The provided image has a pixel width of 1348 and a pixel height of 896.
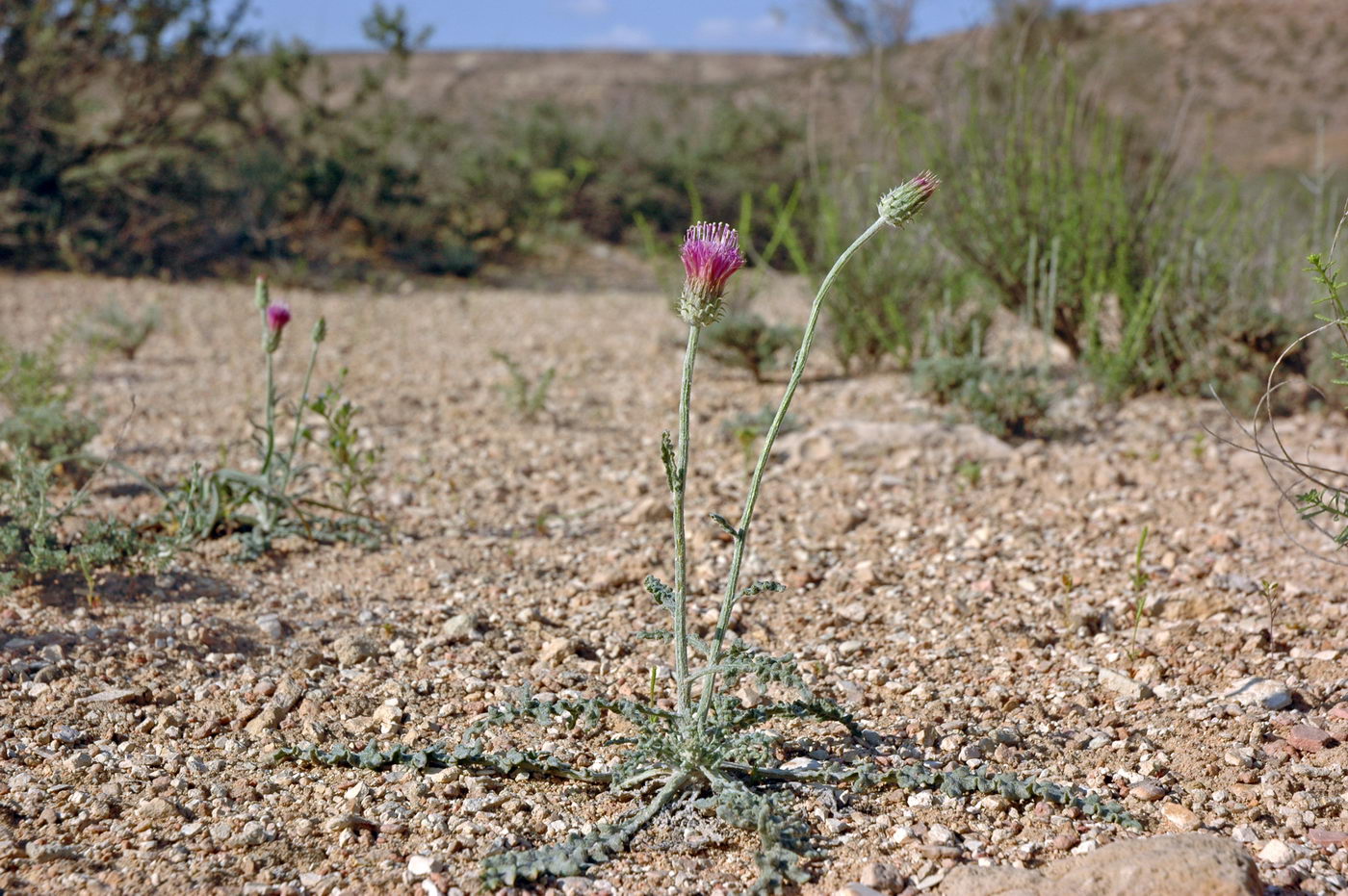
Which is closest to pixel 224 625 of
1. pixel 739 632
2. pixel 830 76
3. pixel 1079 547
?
pixel 739 632

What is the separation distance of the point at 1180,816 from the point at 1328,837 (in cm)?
21

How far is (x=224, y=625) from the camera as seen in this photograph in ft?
8.30

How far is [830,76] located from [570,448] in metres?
14.8

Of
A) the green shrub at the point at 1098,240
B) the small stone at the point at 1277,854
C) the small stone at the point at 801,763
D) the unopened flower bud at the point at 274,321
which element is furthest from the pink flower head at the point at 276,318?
the green shrub at the point at 1098,240

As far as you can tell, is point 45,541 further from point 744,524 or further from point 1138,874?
point 1138,874

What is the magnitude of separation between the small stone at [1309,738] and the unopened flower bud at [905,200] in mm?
1205

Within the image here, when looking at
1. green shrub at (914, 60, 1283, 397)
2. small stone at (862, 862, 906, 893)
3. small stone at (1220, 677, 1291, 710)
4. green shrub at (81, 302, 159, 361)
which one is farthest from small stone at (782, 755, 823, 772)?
green shrub at (81, 302, 159, 361)

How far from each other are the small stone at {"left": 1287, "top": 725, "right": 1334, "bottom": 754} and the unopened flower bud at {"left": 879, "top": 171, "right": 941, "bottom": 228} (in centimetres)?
121

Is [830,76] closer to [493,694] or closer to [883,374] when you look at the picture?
[883,374]

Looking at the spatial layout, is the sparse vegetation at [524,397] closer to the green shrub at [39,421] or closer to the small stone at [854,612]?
the green shrub at [39,421]

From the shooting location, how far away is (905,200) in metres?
1.62

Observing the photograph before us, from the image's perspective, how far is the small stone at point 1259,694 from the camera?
215cm

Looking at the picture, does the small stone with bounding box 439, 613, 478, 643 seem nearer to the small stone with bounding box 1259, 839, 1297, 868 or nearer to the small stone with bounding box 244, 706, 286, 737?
the small stone with bounding box 244, 706, 286, 737

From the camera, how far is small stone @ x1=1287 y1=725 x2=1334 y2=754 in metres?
1.99
